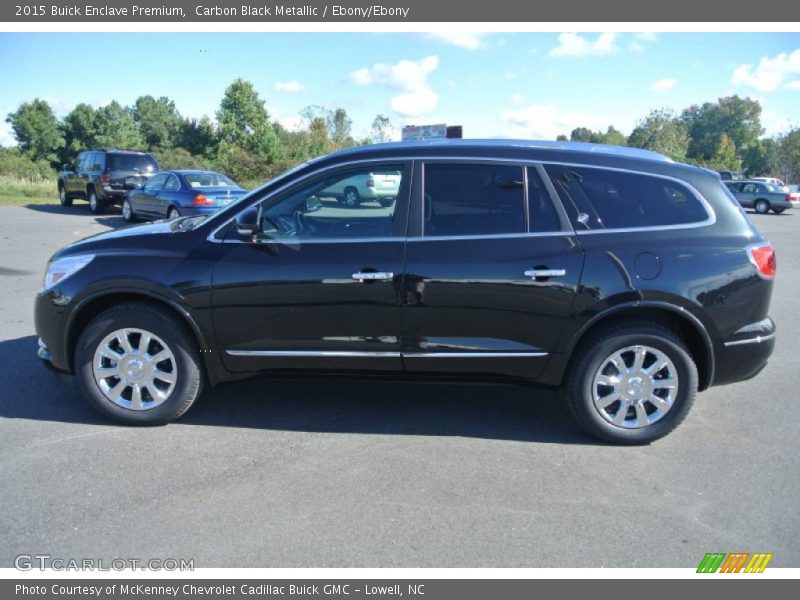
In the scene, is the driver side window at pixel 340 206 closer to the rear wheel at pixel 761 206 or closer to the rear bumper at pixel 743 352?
the rear bumper at pixel 743 352

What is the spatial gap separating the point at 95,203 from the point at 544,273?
1992cm

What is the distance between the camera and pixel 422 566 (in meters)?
2.95

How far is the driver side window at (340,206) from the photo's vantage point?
169 inches

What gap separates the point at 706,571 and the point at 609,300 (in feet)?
5.44

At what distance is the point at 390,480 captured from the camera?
146 inches

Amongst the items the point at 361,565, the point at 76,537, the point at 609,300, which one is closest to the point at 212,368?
the point at 76,537

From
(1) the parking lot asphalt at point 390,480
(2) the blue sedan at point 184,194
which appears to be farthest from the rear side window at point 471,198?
(2) the blue sedan at point 184,194

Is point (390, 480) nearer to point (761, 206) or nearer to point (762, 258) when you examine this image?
point (762, 258)

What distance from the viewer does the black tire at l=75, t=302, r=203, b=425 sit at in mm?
4316

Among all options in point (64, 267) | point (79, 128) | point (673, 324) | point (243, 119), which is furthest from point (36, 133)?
point (673, 324)

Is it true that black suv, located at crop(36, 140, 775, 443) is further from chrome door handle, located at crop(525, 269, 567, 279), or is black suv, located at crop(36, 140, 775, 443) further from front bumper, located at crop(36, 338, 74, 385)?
front bumper, located at crop(36, 338, 74, 385)

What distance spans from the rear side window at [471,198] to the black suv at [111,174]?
1717 centimetres

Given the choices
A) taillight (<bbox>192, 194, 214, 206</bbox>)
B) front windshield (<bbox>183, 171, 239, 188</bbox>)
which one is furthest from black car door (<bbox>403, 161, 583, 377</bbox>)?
front windshield (<bbox>183, 171, 239, 188</bbox>)

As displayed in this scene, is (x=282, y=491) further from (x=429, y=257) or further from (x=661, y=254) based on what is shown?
(x=661, y=254)
